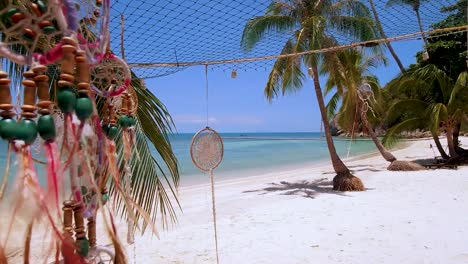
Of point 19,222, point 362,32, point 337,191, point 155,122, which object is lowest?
point 337,191

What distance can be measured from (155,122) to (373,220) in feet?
10.2

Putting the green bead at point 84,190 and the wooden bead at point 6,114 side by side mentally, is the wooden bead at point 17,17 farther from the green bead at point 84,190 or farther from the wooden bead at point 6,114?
the green bead at point 84,190

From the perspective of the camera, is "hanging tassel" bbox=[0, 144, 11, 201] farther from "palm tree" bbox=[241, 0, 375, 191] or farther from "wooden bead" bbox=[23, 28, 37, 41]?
"palm tree" bbox=[241, 0, 375, 191]

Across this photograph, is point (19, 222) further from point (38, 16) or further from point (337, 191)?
point (337, 191)

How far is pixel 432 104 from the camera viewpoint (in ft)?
32.8

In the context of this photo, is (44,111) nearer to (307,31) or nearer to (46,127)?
(46,127)

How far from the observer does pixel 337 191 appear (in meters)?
7.31

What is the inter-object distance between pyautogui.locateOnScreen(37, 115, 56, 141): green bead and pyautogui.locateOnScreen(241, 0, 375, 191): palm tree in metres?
6.88

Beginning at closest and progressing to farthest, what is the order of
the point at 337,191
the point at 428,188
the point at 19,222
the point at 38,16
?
the point at 19,222, the point at 38,16, the point at 428,188, the point at 337,191

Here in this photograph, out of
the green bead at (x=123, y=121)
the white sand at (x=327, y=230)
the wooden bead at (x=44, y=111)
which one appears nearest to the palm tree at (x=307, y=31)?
the white sand at (x=327, y=230)

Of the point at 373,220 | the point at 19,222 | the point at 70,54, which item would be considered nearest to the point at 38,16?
the point at 70,54

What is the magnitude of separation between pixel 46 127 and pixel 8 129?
6 cm

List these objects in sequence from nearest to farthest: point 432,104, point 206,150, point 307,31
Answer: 1. point 206,150
2. point 307,31
3. point 432,104

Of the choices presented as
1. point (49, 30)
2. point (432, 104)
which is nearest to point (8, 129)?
point (49, 30)
